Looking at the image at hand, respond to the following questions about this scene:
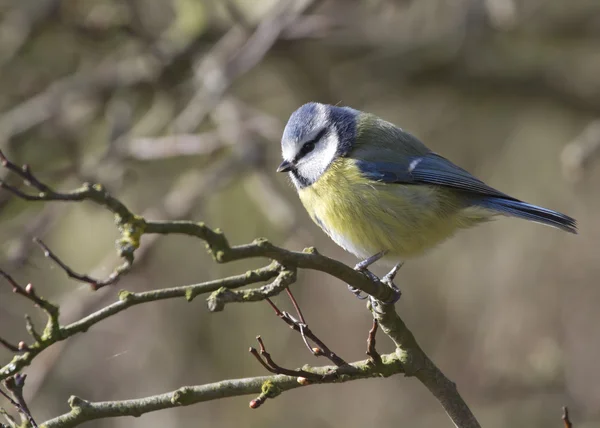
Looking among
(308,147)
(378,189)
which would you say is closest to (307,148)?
(308,147)

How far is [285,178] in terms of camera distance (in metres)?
5.15

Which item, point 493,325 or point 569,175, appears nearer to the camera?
point 569,175

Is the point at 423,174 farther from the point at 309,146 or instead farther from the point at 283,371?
the point at 283,371

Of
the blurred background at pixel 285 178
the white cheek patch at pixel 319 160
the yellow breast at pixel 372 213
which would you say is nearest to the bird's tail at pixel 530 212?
the yellow breast at pixel 372 213

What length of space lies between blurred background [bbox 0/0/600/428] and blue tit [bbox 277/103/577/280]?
0.93 metres

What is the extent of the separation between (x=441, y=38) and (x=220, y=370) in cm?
316

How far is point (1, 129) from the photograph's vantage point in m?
4.89

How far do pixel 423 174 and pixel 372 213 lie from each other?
1.44ft

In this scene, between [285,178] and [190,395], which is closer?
[190,395]

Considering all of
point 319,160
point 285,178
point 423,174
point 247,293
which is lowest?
point 247,293

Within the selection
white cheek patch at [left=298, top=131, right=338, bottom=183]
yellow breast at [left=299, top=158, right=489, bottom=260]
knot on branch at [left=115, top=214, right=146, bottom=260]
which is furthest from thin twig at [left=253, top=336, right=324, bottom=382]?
white cheek patch at [left=298, top=131, right=338, bottom=183]

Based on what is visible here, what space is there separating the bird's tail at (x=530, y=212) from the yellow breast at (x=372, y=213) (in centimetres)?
26

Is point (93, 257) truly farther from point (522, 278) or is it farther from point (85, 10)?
point (522, 278)

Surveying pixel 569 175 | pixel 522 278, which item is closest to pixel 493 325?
pixel 522 278
